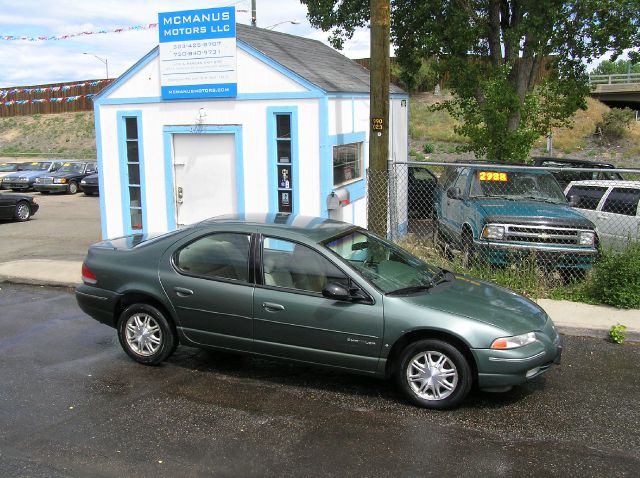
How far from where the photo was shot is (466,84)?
1552 cm

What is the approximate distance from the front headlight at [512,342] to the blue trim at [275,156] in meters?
5.72

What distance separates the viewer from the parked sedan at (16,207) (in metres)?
17.6

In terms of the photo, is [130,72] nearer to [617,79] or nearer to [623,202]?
[623,202]

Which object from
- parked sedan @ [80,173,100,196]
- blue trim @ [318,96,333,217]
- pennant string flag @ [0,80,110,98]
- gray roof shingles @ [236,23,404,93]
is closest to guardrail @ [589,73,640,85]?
pennant string flag @ [0,80,110,98]

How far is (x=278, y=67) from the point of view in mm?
9914

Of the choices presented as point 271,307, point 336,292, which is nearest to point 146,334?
point 271,307

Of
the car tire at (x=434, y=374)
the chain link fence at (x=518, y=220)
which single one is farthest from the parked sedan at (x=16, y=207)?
the car tire at (x=434, y=374)

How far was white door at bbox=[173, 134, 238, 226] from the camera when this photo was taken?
10562 millimetres

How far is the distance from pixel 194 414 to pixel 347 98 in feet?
22.6

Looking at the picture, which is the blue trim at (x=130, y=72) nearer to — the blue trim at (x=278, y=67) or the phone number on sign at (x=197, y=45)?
the phone number on sign at (x=197, y=45)

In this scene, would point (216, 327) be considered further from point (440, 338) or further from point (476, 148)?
point (476, 148)

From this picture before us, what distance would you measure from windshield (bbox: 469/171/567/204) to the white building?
219 cm

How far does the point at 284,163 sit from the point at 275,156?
183 mm

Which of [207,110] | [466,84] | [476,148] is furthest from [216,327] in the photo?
[466,84]
